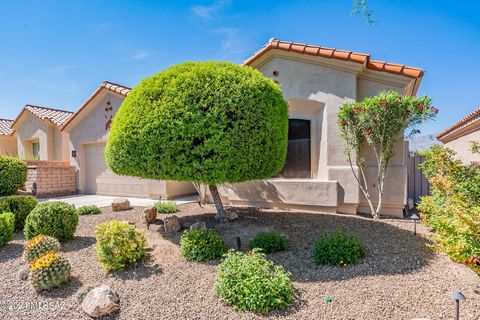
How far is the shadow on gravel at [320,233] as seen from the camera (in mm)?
4151

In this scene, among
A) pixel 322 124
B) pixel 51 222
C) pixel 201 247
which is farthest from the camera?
pixel 322 124

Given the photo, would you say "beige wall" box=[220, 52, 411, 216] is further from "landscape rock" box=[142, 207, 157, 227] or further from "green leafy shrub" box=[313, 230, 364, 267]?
"landscape rock" box=[142, 207, 157, 227]

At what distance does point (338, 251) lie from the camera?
4402 millimetres

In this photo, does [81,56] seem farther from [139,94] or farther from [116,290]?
[116,290]

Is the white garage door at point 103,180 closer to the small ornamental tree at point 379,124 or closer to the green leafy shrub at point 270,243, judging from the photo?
the green leafy shrub at point 270,243

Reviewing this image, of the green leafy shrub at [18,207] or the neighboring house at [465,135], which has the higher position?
the neighboring house at [465,135]

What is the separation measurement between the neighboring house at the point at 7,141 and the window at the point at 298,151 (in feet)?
69.8

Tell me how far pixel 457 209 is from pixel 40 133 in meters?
21.1

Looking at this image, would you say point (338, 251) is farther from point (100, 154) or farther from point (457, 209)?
point (100, 154)

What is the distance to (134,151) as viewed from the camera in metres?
5.33

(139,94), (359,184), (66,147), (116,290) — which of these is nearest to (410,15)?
(359,184)

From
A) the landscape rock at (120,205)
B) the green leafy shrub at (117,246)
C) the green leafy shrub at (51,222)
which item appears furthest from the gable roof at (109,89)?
the green leafy shrub at (117,246)

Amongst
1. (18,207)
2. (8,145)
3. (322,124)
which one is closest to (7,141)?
(8,145)

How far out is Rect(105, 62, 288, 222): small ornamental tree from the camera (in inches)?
196
